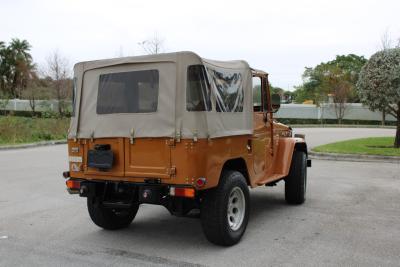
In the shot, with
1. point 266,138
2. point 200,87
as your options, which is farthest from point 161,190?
point 266,138

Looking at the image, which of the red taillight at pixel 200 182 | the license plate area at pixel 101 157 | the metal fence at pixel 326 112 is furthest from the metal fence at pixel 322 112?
the red taillight at pixel 200 182

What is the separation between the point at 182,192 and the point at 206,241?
1072mm

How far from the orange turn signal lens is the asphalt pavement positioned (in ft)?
2.41

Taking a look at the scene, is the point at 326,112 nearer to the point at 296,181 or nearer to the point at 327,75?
the point at 327,75

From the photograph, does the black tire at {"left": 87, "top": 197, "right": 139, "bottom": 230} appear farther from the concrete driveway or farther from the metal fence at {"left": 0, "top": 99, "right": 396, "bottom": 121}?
the metal fence at {"left": 0, "top": 99, "right": 396, "bottom": 121}

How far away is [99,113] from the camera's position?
20.5ft

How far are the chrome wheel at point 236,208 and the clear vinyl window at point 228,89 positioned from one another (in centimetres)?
107

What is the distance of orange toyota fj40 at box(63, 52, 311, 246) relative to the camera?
5566 mm

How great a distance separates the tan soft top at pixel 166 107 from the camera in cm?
562

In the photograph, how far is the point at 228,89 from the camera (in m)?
6.27

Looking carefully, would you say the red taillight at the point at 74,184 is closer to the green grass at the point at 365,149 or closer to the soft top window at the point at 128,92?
the soft top window at the point at 128,92

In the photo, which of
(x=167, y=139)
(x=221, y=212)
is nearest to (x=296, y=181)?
(x=221, y=212)

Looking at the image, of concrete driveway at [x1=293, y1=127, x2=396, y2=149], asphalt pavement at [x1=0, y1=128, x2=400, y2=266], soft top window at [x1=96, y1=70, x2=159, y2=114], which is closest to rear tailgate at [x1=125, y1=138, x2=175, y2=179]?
soft top window at [x1=96, y1=70, x2=159, y2=114]

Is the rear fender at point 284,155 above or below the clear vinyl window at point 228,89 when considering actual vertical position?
below
